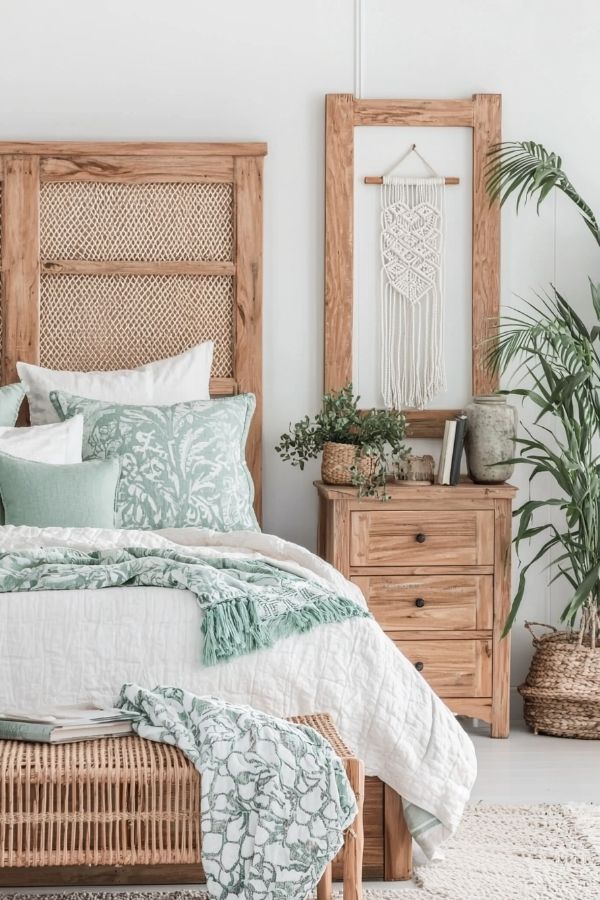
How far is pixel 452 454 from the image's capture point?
3846mm

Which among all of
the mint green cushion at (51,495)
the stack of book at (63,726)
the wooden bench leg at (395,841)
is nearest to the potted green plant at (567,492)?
the wooden bench leg at (395,841)

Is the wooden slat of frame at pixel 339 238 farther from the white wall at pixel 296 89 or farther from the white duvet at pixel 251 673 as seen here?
the white duvet at pixel 251 673

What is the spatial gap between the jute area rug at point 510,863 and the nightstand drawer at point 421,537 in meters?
0.93

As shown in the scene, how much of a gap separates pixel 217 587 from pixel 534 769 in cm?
146

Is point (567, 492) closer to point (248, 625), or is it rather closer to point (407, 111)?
point (407, 111)

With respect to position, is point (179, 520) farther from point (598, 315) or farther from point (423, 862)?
point (598, 315)

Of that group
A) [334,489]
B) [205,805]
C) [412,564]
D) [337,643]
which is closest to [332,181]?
[334,489]

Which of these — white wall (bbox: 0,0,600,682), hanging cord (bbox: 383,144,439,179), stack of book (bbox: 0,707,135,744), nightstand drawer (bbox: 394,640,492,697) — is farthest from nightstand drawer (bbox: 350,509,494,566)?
stack of book (bbox: 0,707,135,744)

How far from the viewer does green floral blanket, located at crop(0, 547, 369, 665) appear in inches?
96.7

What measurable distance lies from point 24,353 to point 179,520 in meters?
1.01

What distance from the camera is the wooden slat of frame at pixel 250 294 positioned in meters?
4.09

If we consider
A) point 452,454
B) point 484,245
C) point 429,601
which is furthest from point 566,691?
point 484,245

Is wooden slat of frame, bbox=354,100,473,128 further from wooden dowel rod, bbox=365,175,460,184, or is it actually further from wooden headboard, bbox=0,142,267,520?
wooden headboard, bbox=0,142,267,520

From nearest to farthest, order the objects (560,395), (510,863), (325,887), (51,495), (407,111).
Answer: (325,887), (510,863), (51,495), (560,395), (407,111)
